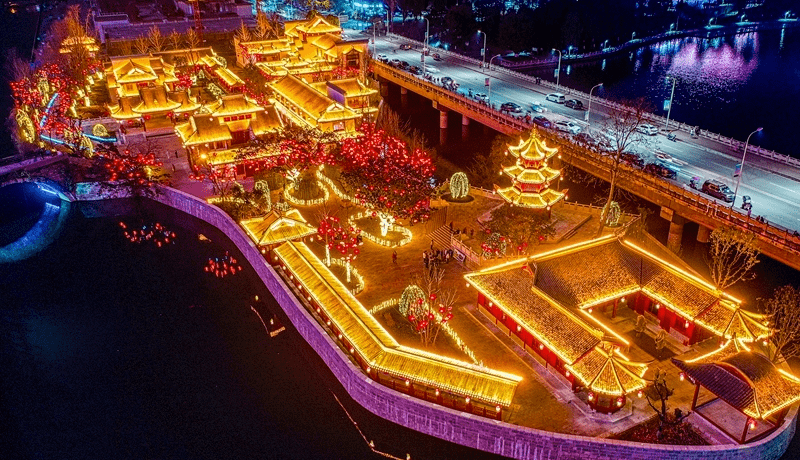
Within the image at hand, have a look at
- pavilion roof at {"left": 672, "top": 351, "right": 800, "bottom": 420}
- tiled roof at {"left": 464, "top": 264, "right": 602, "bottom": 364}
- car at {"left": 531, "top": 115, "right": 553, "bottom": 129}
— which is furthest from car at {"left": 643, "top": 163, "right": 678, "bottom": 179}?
pavilion roof at {"left": 672, "top": 351, "right": 800, "bottom": 420}

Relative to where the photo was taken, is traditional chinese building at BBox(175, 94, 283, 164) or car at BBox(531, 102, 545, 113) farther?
car at BBox(531, 102, 545, 113)

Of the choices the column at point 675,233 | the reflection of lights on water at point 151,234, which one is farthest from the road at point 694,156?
the reflection of lights on water at point 151,234

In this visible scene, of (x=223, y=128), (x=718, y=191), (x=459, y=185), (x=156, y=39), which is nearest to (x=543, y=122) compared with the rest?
(x=459, y=185)

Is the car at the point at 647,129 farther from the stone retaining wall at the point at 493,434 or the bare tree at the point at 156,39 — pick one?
the bare tree at the point at 156,39

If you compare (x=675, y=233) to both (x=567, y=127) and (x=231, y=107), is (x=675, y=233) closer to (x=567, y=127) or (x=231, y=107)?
(x=567, y=127)

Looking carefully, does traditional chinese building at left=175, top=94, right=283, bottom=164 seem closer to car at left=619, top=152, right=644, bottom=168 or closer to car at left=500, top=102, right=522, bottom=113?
car at left=500, top=102, right=522, bottom=113

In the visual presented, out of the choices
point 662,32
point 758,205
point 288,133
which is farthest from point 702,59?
point 288,133
